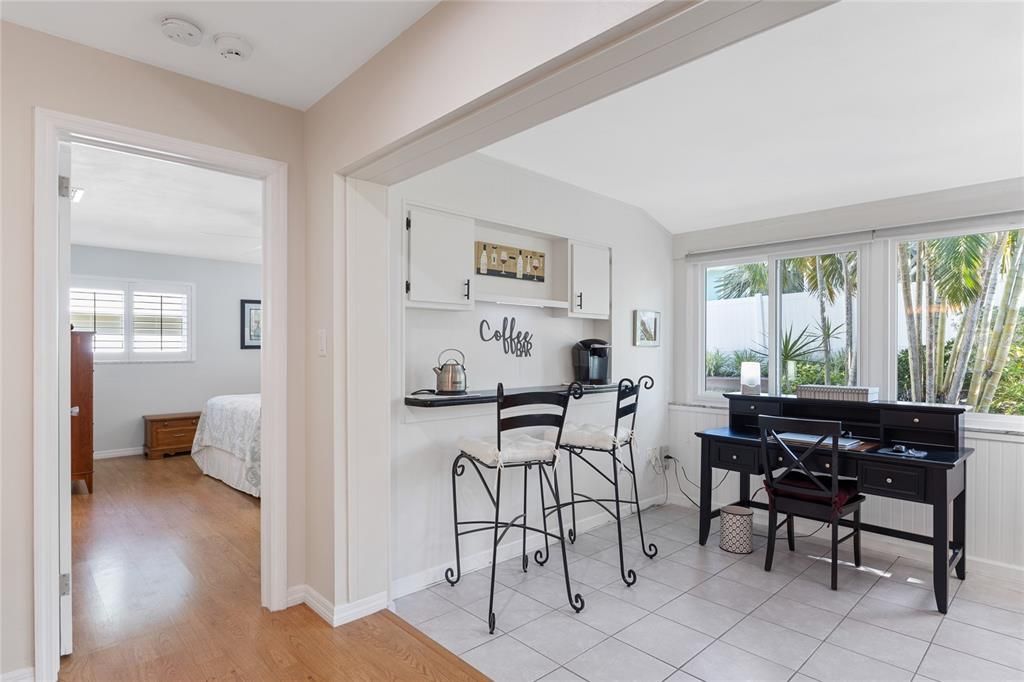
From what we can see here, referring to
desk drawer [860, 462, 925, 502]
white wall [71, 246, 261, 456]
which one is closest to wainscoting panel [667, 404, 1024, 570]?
desk drawer [860, 462, 925, 502]

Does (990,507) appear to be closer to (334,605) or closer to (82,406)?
(334,605)

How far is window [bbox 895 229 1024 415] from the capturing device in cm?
331

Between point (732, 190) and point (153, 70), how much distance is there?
3404 millimetres

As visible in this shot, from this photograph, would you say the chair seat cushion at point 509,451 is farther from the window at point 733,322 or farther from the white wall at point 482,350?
the window at point 733,322

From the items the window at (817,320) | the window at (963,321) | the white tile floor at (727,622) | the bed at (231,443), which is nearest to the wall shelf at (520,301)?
the white tile floor at (727,622)

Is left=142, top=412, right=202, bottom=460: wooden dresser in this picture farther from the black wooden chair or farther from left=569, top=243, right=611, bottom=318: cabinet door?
the black wooden chair

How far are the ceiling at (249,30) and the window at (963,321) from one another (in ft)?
11.6

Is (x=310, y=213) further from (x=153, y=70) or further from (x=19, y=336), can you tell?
(x=19, y=336)

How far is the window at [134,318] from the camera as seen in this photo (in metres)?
6.28

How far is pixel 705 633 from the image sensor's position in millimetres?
2527

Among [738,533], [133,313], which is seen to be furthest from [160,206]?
[738,533]

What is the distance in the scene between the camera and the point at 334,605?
254 cm

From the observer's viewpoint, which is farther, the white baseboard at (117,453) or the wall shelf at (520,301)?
the white baseboard at (117,453)

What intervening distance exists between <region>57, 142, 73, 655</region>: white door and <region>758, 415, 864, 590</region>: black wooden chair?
3.37 meters
